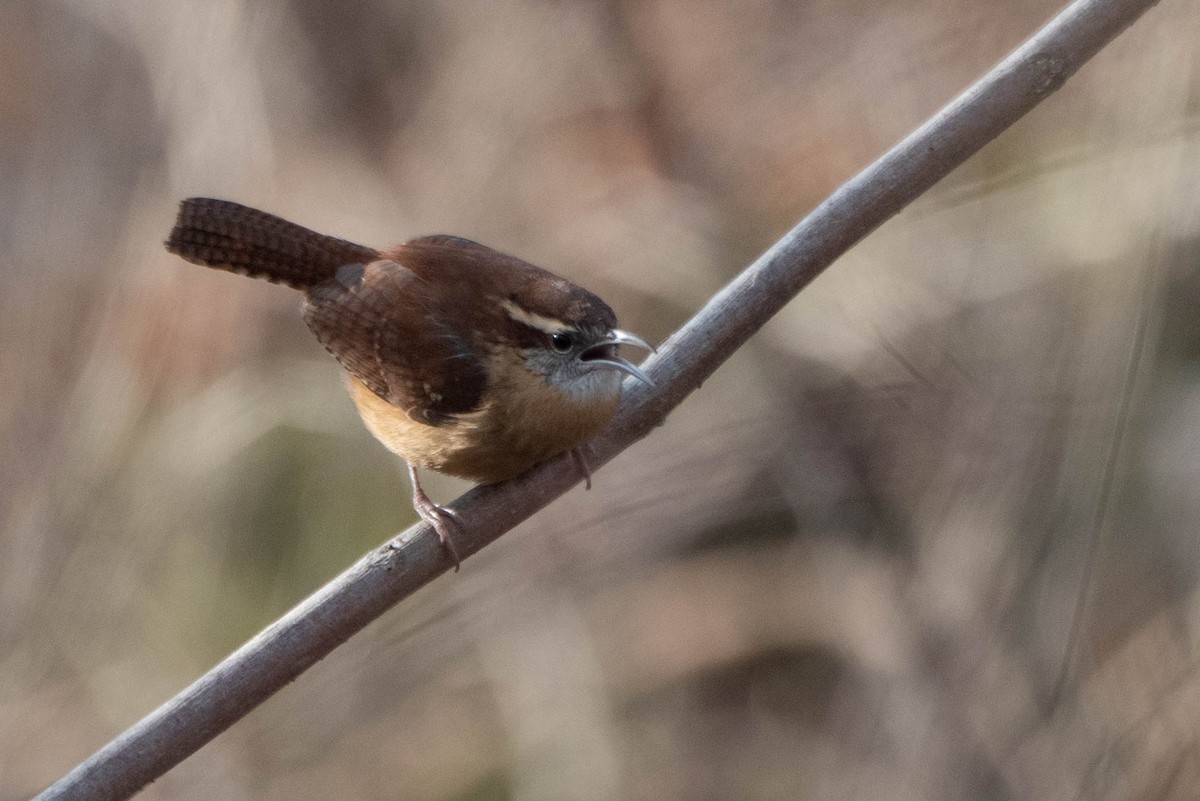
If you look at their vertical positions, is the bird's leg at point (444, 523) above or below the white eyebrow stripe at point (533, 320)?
below

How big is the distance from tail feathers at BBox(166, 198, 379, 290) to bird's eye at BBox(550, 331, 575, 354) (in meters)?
0.67

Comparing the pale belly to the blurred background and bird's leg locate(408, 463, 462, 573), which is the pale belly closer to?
bird's leg locate(408, 463, 462, 573)

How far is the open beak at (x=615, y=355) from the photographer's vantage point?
98.5 inches

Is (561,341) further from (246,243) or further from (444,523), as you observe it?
(246,243)

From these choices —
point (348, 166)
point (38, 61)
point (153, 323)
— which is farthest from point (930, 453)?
point (38, 61)

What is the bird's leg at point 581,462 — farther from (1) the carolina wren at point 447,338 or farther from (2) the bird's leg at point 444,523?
Answer: (2) the bird's leg at point 444,523

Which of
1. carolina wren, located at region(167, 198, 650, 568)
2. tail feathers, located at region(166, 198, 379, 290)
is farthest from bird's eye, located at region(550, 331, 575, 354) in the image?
tail feathers, located at region(166, 198, 379, 290)

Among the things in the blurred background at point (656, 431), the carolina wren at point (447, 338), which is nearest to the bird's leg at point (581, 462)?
the carolina wren at point (447, 338)

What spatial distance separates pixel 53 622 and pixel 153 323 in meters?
1.43

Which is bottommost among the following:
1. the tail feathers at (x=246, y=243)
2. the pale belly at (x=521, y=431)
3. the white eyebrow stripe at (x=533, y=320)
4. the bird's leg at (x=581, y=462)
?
the bird's leg at (x=581, y=462)

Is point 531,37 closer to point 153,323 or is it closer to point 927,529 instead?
point 153,323

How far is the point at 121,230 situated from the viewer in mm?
5875

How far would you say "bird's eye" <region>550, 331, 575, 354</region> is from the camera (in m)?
2.66

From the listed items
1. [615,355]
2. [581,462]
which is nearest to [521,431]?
[581,462]
